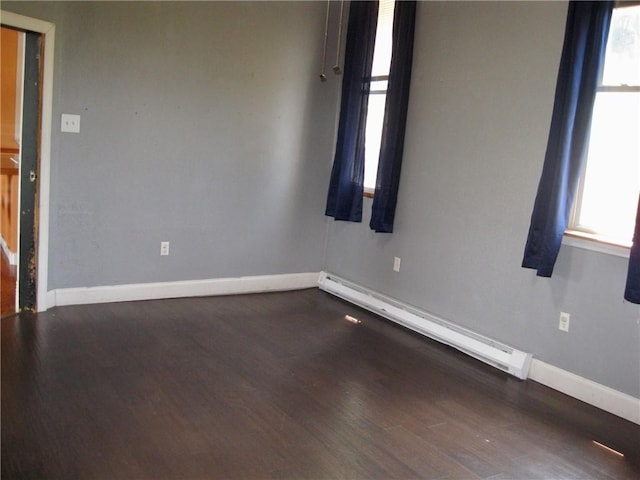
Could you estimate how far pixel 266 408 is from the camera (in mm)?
2766

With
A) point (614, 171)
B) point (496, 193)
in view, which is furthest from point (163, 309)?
point (614, 171)

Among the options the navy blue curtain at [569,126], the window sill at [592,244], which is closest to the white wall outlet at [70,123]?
the navy blue curtain at [569,126]

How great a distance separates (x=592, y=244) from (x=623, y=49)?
3.39 feet

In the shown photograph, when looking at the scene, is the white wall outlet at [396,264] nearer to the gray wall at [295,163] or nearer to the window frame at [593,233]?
the gray wall at [295,163]

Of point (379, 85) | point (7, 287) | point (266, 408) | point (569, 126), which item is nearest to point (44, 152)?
point (7, 287)

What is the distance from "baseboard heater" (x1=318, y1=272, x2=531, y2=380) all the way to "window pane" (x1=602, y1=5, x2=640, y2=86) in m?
1.63

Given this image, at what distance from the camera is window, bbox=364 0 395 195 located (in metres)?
4.48

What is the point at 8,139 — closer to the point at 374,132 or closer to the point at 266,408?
the point at 374,132

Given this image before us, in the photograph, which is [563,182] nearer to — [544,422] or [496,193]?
[496,193]

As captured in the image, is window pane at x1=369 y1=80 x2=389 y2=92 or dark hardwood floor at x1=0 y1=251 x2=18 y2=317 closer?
dark hardwood floor at x1=0 y1=251 x2=18 y2=317

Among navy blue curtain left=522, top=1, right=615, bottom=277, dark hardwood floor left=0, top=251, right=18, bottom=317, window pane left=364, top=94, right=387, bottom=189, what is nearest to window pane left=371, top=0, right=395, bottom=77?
window pane left=364, top=94, right=387, bottom=189

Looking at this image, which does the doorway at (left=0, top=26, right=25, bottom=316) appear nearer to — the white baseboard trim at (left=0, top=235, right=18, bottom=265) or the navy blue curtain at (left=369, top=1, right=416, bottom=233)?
the white baseboard trim at (left=0, top=235, right=18, bottom=265)

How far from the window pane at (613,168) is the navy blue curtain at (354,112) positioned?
1847 millimetres

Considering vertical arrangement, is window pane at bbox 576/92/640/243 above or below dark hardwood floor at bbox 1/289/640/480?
above
